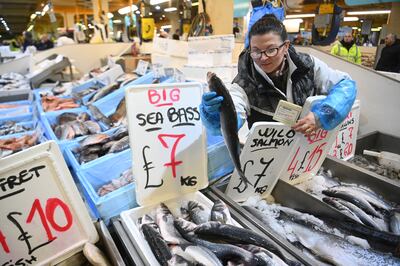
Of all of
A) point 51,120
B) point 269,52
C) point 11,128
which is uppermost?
point 269,52

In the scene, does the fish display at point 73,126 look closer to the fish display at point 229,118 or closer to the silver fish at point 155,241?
the silver fish at point 155,241

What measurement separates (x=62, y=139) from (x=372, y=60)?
10.8 meters

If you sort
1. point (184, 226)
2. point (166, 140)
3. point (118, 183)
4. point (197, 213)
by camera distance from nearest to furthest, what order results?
1. point (184, 226)
2. point (197, 213)
3. point (166, 140)
4. point (118, 183)

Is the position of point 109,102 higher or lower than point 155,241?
higher

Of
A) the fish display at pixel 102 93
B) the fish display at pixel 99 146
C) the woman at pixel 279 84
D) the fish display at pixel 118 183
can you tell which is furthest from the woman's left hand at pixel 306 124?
the fish display at pixel 102 93

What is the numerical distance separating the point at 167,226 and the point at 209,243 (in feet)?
1.05

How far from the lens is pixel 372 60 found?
1005 cm

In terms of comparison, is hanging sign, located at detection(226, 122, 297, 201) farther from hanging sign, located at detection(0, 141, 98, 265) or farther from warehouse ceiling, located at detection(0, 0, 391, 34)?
warehouse ceiling, located at detection(0, 0, 391, 34)

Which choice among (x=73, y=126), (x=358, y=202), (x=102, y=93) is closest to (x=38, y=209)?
(x=358, y=202)

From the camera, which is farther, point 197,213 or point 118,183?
point 118,183

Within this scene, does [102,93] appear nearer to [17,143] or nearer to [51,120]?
[51,120]

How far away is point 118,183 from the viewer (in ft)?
6.93

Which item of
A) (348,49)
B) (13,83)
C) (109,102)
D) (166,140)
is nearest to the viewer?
(166,140)

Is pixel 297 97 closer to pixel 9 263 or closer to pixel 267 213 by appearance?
pixel 267 213
